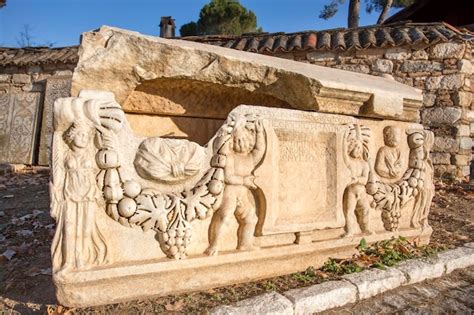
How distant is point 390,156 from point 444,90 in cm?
409

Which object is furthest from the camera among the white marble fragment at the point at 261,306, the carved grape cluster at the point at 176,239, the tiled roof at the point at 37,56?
the tiled roof at the point at 37,56

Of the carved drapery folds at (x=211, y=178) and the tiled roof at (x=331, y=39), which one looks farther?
the tiled roof at (x=331, y=39)

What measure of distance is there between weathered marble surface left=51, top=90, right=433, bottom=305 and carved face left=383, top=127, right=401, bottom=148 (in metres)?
0.05

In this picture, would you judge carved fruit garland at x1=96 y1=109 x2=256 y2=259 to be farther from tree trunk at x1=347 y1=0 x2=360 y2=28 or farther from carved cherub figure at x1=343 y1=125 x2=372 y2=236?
tree trunk at x1=347 y1=0 x2=360 y2=28

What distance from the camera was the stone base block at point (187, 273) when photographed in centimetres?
184

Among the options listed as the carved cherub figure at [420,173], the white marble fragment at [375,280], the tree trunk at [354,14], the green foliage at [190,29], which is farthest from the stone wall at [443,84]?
the green foliage at [190,29]

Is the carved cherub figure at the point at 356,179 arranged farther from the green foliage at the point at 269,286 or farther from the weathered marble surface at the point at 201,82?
the green foliage at the point at 269,286

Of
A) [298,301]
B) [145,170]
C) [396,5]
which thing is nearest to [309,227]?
[298,301]

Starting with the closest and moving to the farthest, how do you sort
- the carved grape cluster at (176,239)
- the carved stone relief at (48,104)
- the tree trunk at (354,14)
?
1. the carved grape cluster at (176,239)
2. the carved stone relief at (48,104)
3. the tree trunk at (354,14)

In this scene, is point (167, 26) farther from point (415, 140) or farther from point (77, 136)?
point (77, 136)

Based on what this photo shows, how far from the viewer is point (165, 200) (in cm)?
204

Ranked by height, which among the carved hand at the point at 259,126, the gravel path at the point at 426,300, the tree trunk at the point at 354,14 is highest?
the tree trunk at the point at 354,14

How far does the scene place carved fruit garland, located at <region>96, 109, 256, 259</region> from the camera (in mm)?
1914

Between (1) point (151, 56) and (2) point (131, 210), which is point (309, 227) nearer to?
(2) point (131, 210)
